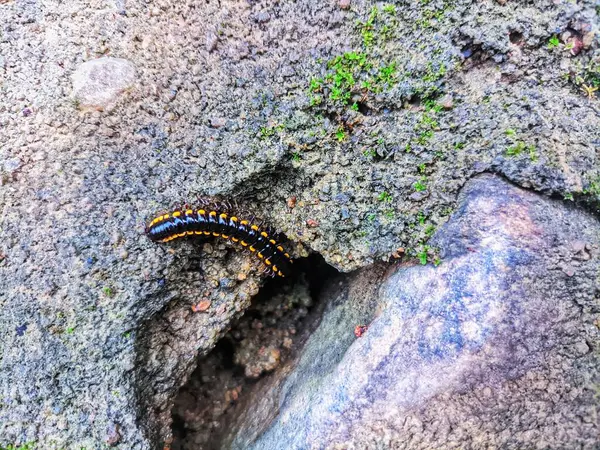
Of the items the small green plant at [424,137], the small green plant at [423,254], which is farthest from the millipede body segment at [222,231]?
the small green plant at [424,137]

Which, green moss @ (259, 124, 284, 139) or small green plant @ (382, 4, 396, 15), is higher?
small green plant @ (382, 4, 396, 15)

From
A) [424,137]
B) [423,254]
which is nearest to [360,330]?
[423,254]

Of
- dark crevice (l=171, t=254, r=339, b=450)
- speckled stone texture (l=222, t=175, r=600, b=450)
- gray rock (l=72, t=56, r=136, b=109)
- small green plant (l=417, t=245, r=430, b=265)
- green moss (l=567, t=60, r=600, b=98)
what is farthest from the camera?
dark crevice (l=171, t=254, r=339, b=450)

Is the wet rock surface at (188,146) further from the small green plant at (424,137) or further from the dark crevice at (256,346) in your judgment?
the dark crevice at (256,346)

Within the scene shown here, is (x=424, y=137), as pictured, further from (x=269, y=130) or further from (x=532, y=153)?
(x=269, y=130)

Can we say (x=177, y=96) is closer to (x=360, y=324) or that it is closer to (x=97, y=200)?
(x=97, y=200)

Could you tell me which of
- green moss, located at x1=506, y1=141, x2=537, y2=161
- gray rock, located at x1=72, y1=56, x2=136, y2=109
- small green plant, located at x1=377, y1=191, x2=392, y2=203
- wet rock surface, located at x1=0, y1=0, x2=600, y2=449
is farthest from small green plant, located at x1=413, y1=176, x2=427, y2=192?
gray rock, located at x1=72, y1=56, x2=136, y2=109

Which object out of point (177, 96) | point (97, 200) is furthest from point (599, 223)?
point (97, 200)

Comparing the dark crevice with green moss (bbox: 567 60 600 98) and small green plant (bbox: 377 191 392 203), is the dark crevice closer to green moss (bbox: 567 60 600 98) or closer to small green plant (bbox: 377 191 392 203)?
small green plant (bbox: 377 191 392 203)
